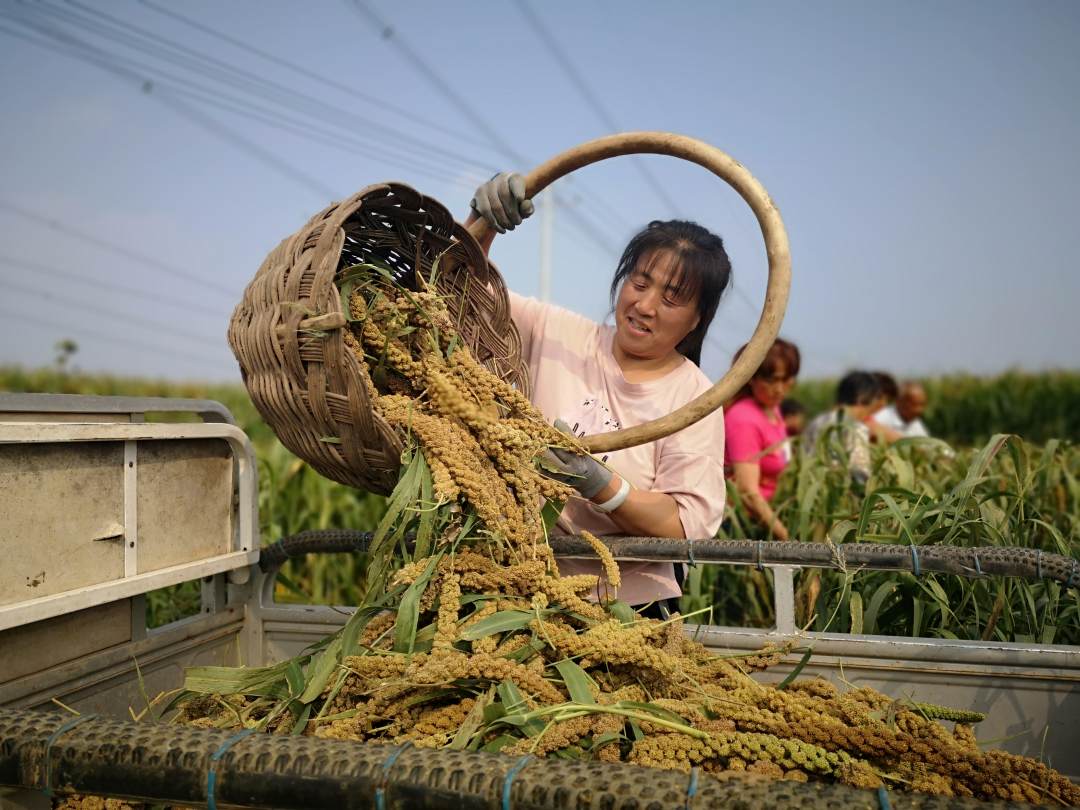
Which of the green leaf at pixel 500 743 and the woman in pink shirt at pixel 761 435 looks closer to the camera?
the green leaf at pixel 500 743

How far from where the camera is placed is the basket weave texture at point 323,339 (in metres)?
1.40

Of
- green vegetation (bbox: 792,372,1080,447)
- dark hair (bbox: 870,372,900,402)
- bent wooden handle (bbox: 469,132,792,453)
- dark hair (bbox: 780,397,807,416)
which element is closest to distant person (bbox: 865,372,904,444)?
dark hair (bbox: 870,372,900,402)

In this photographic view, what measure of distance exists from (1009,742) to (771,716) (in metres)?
0.73

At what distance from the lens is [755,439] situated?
3.42 meters

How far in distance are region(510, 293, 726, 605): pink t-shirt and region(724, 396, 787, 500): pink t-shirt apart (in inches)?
53.8

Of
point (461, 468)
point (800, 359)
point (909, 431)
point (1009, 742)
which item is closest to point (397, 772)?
point (461, 468)

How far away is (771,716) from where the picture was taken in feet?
4.12

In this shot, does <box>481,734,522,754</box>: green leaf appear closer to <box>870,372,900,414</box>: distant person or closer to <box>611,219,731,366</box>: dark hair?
<box>611,219,731,366</box>: dark hair

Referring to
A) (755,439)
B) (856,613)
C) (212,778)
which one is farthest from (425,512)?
(755,439)

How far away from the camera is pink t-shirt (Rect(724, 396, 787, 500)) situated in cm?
337

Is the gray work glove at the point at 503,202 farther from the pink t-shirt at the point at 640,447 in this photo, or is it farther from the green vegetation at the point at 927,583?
the green vegetation at the point at 927,583

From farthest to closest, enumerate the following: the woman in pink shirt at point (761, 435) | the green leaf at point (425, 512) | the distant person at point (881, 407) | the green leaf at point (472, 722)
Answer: the distant person at point (881, 407), the woman in pink shirt at point (761, 435), the green leaf at point (425, 512), the green leaf at point (472, 722)

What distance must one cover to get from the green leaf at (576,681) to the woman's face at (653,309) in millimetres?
877

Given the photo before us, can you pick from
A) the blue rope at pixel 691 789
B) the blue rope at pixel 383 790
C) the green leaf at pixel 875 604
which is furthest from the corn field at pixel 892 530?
the blue rope at pixel 383 790
